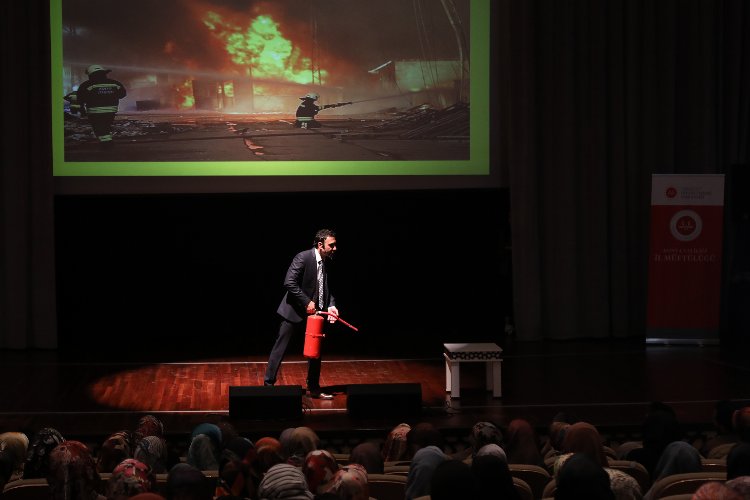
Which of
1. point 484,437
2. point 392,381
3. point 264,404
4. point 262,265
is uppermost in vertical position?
point 262,265

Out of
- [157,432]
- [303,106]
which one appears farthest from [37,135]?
[157,432]

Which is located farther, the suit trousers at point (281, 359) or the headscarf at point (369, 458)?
the suit trousers at point (281, 359)

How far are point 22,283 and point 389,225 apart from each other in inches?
147

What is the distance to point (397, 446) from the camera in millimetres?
5141

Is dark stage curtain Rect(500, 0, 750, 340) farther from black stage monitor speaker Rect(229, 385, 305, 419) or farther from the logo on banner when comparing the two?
black stage monitor speaker Rect(229, 385, 305, 419)

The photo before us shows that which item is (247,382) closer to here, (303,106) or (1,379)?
(1,379)

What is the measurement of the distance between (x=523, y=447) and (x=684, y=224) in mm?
6206

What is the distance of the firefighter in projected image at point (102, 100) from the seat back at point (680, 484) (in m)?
7.38

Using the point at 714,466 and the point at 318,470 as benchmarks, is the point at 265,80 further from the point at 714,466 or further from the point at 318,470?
the point at 318,470

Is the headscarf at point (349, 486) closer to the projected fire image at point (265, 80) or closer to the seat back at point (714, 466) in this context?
the seat back at point (714, 466)

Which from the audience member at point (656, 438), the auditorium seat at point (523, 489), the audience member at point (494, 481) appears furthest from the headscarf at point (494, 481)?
the audience member at point (656, 438)

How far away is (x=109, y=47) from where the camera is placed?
10.1m

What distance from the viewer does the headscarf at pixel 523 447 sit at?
4.79 meters

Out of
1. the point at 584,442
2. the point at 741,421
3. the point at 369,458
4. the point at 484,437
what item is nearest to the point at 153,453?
the point at 369,458
